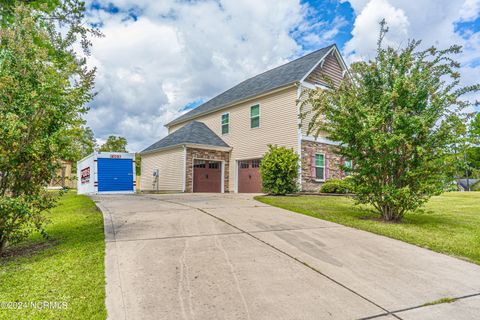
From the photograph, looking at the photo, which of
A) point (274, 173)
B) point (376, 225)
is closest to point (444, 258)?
point (376, 225)

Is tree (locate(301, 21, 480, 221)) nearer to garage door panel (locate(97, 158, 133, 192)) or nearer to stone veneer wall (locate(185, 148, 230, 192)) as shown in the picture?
stone veneer wall (locate(185, 148, 230, 192))

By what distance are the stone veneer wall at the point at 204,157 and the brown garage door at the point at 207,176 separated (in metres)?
0.34

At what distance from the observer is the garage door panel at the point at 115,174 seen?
14227 millimetres

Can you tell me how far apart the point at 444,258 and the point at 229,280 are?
3377mm

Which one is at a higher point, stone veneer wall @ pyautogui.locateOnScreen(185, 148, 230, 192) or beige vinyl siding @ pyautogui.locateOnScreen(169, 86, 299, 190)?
beige vinyl siding @ pyautogui.locateOnScreen(169, 86, 299, 190)

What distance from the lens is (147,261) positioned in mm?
3643

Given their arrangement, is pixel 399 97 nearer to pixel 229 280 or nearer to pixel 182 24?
pixel 229 280

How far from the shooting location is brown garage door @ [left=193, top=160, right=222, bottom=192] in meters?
17.1

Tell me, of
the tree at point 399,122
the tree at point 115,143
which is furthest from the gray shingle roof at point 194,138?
the tree at point 115,143

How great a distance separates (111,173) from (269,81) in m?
10.4

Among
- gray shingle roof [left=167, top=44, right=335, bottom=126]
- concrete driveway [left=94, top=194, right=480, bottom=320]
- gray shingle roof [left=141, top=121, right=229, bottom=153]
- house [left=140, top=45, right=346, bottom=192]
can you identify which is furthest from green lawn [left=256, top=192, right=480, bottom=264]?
gray shingle roof [left=141, top=121, right=229, bottom=153]

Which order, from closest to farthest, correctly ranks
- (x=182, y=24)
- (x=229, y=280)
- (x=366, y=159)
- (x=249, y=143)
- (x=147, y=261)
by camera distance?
(x=229, y=280) < (x=147, y=261) < (x=366, y=159) < (x=182, y=24) < (x=249, y=143)

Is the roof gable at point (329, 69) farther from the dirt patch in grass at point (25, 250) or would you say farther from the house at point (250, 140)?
the dirt patch in grass at point (25, 250)

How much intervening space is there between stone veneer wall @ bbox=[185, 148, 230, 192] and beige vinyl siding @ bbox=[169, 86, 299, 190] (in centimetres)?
34
